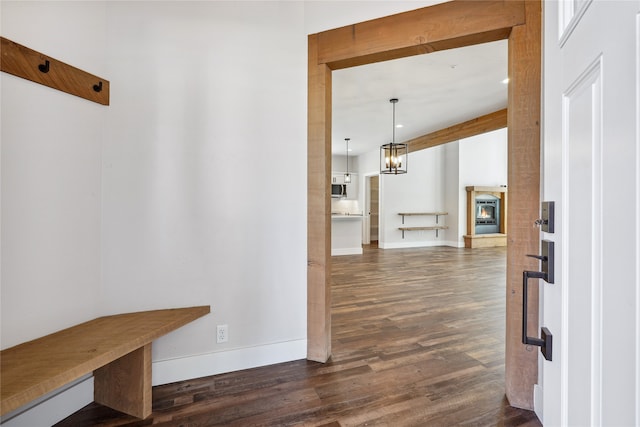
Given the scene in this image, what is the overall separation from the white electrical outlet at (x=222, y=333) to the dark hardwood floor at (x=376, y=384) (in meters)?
0.22

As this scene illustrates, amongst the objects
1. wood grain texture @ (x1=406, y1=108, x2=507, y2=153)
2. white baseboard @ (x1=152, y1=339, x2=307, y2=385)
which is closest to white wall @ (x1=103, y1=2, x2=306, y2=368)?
white baseboard @ (x1=152, y1=339, x2=307, y2=385)

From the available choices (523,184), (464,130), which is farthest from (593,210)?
(464,130)

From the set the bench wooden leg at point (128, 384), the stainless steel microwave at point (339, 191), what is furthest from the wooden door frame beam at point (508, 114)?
the stainless steel microwave at point (339, 191)

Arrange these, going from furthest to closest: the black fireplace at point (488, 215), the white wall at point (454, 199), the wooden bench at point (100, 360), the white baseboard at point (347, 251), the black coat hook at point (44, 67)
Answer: the black fireplace at point (488, 215)
the white wall at point (454, 199)
the white baseboard at point (347, 251)
the black coat hook at point (44, 67)
the wooden bench at point (100, 360)

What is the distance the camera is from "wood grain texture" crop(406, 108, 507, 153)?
517cm

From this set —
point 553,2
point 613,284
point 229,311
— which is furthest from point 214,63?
point 613,284

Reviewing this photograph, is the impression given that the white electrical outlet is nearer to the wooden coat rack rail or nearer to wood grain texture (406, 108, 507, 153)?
the wooden coat rack rail

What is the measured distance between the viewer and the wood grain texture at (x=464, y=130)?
17.0ft

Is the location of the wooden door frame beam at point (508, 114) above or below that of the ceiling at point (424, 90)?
below

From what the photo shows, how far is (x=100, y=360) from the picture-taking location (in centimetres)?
129

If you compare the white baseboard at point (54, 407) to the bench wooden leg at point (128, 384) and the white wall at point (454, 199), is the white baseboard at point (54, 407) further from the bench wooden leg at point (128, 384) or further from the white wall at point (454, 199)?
the white wall at point (454, 199)

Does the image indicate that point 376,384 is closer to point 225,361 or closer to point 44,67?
point 225,361

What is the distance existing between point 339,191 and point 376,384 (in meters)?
7.58

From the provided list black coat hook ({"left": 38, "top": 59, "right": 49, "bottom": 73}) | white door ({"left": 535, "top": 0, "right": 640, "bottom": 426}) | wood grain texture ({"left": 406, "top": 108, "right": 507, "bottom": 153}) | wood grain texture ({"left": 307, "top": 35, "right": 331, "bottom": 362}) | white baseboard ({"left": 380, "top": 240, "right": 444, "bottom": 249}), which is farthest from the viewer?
white baseboard ({"left": 380, "top": 240, "right": 444, "bottom": 249})
